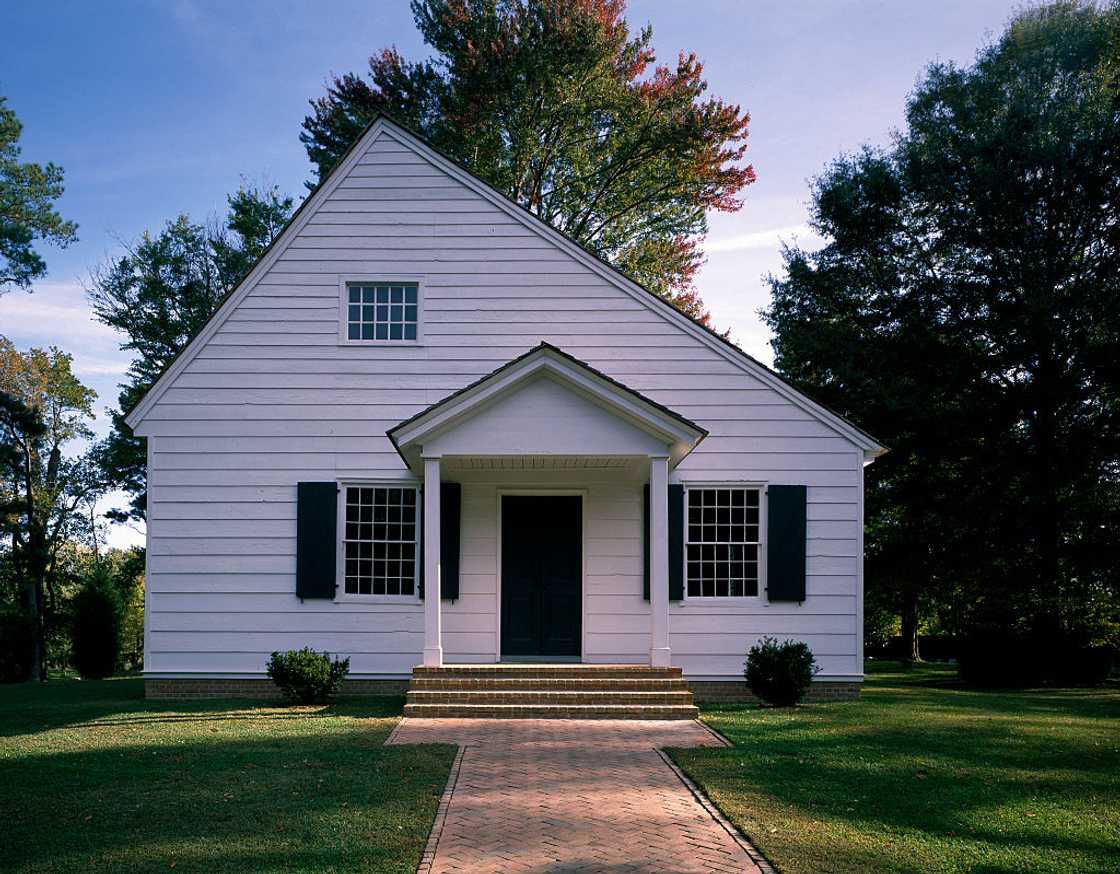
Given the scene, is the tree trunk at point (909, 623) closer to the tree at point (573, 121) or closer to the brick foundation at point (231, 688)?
the tree at point (573, 121)

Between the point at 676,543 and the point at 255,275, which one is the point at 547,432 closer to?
the point at 676,543

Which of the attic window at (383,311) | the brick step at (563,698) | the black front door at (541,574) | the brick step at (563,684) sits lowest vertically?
the brick step at (563,698)

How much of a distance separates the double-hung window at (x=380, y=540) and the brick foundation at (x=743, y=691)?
4.61 m

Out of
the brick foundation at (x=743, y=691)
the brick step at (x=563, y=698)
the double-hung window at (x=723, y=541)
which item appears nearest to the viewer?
the brick step at (x=563, y=698)

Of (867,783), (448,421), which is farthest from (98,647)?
(867,783)

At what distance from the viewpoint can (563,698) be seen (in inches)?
473

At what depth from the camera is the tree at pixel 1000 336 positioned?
66.0 feet

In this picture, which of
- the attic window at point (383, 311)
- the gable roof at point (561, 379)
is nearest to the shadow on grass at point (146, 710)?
the gable roof at point (561, 379)

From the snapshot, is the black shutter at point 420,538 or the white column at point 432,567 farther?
the black shutter at point 420,538

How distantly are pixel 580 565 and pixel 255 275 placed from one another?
22.4 ft

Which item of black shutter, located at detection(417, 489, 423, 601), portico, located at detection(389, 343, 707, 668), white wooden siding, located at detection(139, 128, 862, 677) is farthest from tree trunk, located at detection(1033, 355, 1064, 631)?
black shutter, located at detection(417, 489, 423, 601)

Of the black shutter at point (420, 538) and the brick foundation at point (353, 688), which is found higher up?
the black shutter at point (420, 538)

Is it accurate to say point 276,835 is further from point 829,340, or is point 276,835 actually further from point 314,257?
point 829,340

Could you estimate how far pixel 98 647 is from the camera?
23734mm
